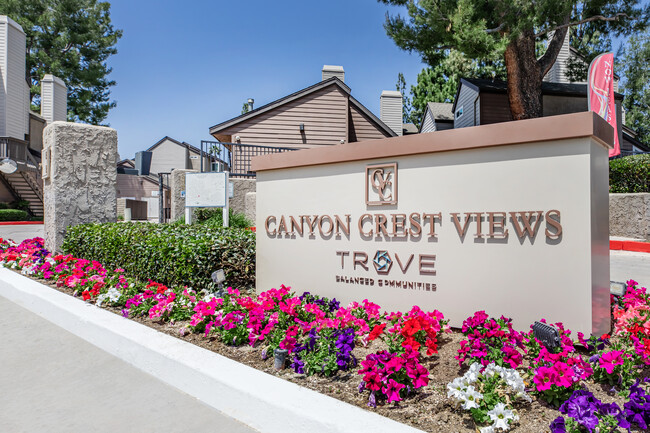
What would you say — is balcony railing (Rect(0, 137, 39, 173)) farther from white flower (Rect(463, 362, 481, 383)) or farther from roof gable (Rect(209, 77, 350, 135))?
white flower (Rect(463, 362, 481, 383))

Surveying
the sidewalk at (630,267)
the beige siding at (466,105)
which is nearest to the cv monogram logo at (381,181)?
the sidewalk at (630,267)

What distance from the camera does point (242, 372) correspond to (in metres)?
2.73

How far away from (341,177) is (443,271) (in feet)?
4.49

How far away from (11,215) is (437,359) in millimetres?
24460

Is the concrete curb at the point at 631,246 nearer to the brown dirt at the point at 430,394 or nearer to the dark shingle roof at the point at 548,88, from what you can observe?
the brown dirt at the point at 430,394

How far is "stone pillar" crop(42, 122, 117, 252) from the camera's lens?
7891 mm

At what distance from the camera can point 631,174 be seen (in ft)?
39.6

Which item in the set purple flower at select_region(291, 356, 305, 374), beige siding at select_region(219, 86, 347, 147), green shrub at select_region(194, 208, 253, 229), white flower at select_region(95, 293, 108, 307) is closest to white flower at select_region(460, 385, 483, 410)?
purple flower at select_region(291, 356, 305, 374)

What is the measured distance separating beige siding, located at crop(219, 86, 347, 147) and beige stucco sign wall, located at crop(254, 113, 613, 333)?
1413 centimetres

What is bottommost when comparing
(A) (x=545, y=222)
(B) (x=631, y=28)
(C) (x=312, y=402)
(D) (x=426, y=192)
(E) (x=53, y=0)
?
(C) (x=312, y=402)

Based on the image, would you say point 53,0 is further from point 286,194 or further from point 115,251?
point 286,194

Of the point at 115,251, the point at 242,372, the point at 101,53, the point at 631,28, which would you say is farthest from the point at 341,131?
the point at 101,53

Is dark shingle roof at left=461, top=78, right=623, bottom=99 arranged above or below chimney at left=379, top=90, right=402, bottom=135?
below

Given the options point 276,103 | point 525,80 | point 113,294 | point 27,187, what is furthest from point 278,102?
point 27,187
